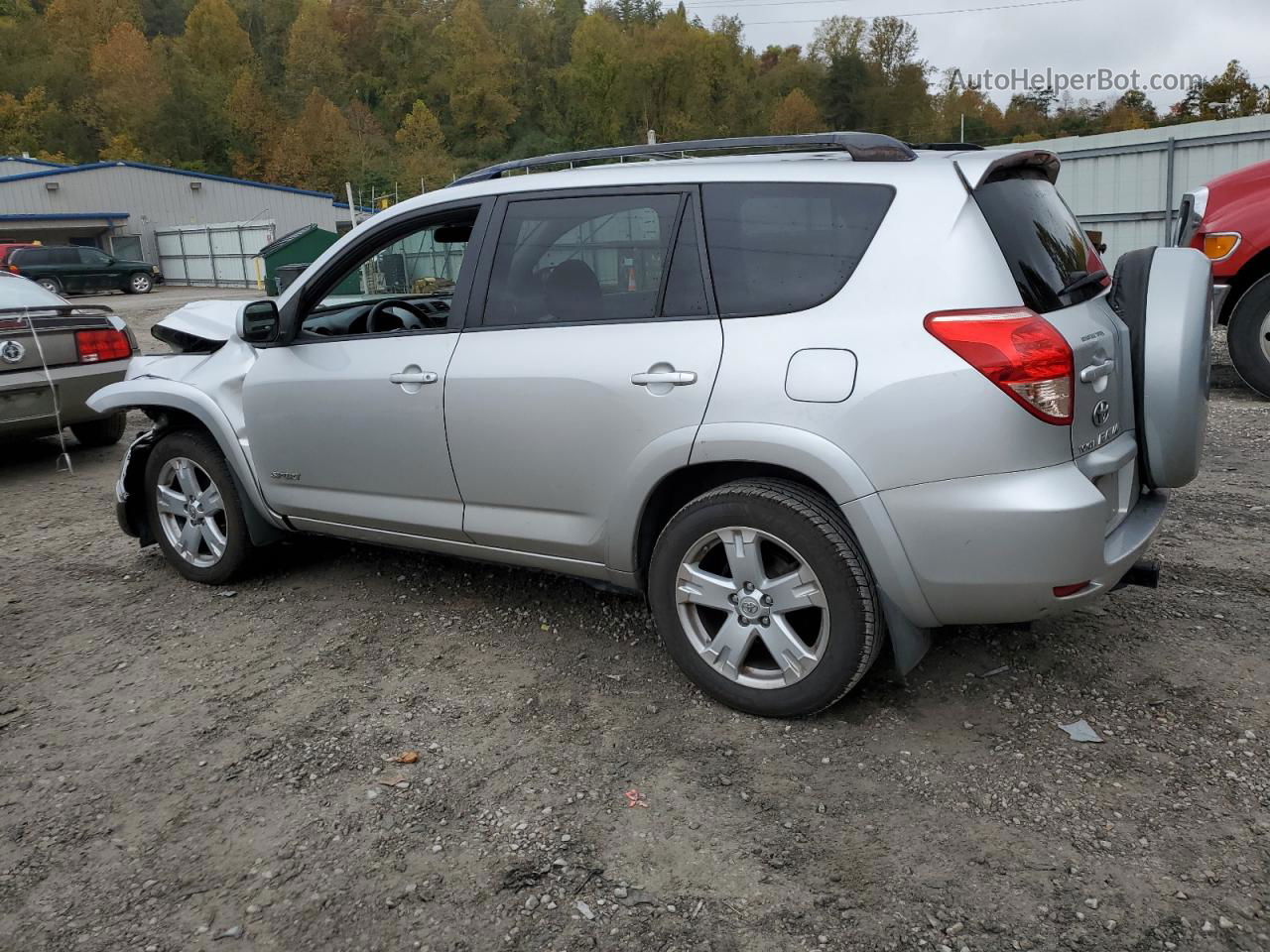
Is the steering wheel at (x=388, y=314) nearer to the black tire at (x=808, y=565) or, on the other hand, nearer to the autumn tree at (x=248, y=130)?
the black tire at (x=808, y=565)

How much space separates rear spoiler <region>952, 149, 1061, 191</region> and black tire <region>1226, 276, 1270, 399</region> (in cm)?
497

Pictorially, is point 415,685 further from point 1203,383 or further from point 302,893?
point 1203,383

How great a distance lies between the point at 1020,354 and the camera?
9.30 ft

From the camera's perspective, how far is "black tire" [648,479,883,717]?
309 centimetres

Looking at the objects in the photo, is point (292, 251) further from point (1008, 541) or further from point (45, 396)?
point (1008, 541)

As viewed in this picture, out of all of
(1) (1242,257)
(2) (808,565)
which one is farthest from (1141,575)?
(1) (1242,257)

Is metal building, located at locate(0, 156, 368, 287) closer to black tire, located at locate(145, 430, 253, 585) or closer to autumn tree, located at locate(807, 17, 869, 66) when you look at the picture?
black tire, located at locate(145, 430, 253, 585)

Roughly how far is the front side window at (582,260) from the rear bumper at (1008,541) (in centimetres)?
107

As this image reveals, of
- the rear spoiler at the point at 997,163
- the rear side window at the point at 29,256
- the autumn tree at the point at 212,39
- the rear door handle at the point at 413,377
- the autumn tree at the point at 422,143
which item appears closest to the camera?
the rear spoiler at the point at 997,163

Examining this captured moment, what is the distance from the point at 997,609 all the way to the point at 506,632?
6.56 ft

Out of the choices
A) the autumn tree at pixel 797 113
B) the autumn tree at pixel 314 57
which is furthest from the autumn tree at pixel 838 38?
the autumn tree at pixel 314 57

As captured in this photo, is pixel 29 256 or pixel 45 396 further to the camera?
pixel 29 256

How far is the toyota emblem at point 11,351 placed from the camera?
7.10 m

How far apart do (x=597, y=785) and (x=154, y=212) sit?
164ft
